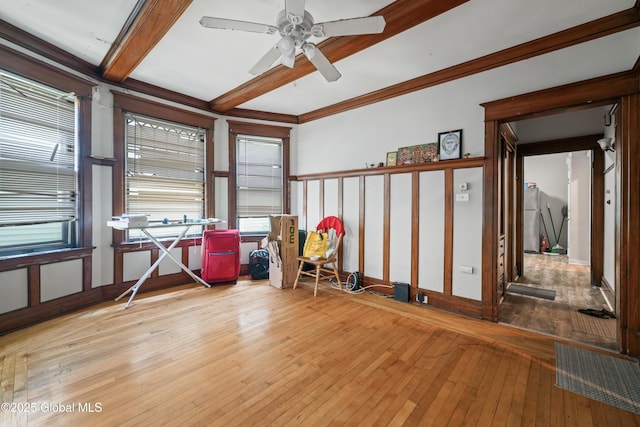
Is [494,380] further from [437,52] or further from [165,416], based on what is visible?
[437,52]

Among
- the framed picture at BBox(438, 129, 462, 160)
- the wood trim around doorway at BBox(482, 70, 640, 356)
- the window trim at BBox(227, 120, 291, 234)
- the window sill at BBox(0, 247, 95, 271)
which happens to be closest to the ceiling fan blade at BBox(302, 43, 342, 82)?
the framed picture at BBox(438, 129, 462, 160)

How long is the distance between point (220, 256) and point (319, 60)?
296cm

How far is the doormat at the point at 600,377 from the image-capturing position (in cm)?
167

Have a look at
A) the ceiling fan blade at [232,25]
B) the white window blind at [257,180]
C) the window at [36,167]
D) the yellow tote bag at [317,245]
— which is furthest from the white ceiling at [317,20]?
the yellow tote bag at [317,245]

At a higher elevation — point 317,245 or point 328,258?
point 317,245

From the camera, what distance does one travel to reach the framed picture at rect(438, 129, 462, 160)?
9.73 feet

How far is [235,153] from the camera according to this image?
4.44m

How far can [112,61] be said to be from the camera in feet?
9.24

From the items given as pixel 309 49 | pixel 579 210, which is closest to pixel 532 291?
pixel 579 210

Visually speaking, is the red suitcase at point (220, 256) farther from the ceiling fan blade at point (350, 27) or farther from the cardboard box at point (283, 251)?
the ceiling fan blade at point (350, 27)

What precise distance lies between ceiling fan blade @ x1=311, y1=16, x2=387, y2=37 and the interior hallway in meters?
3.03

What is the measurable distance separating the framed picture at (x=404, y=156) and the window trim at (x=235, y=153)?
2096 mm

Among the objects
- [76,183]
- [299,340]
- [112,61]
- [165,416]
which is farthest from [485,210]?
[76,183]

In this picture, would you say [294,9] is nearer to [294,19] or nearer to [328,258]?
[294,19]
